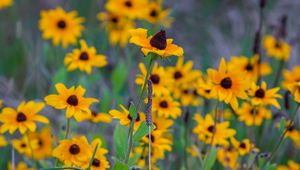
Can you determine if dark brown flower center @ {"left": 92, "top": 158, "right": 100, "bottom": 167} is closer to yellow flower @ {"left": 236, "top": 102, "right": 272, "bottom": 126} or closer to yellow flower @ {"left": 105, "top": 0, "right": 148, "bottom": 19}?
yellow flower @ {"left": 236, "top": 102, "right": 272, "bottom": 126}

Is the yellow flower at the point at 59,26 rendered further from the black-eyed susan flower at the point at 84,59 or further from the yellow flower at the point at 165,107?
the yellow flower at the point at 165,107

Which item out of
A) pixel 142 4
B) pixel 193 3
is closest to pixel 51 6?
pixel 193 3

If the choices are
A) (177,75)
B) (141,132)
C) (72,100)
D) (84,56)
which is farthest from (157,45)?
(177,75)

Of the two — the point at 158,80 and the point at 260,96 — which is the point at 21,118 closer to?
the point at 158,80

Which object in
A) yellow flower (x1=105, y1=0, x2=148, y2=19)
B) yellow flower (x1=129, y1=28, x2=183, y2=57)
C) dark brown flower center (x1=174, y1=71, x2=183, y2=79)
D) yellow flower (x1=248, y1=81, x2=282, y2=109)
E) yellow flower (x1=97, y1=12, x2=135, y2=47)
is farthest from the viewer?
yellow flower (x1=97, y1=12, x2=135, y2=47)

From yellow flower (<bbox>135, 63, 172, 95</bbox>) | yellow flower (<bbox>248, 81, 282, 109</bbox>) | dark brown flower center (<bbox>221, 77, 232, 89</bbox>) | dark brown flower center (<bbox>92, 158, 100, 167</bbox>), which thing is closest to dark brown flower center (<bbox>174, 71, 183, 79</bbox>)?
yellow flower (<bbox>135, 63, 172, 95</bbox>)

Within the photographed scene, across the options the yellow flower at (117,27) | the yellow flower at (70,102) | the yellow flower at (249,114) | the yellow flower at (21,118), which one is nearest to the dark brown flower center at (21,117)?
the yellow flower at (21,118)

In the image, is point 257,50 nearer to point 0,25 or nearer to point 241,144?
point 241,144
